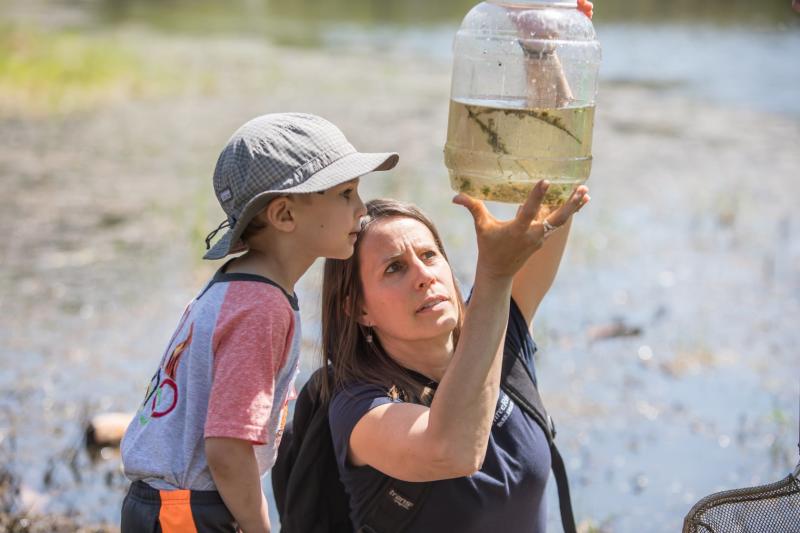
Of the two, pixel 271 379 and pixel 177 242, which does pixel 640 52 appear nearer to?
pixel 177 242

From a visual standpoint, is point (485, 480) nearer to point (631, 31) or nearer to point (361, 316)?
point (361, 316)

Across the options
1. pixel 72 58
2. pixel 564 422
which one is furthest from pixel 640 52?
pixel 564 422

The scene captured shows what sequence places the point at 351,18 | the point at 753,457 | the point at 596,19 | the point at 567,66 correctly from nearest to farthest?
1. the point at 567,66
2. the point at 753,457
3. the point at 596,19
4. the point at 351,18

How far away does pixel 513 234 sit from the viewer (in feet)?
7.35

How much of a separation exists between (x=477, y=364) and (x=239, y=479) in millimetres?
627

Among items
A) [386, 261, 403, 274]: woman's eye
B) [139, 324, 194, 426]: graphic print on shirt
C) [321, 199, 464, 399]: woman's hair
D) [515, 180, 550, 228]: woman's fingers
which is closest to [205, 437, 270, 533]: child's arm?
[139, 324, 194, 426]: graphic print on shirt

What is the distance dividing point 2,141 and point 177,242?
3814 mm

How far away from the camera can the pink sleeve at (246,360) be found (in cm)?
250

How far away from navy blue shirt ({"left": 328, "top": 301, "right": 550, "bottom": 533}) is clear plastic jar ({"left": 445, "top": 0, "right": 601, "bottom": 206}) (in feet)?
1.83

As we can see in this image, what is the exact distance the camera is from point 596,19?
20.7 meters

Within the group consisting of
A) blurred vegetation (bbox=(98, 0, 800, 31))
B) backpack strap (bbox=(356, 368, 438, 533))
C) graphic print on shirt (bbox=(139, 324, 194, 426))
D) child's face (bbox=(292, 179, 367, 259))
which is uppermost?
child's face (bbox=(292, 179, 367, 259))

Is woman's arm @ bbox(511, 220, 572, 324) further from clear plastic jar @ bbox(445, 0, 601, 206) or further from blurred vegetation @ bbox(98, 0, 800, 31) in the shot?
blurred vegetation @ bbox(98, 0, 800, 31)

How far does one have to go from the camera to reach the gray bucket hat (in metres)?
2.61

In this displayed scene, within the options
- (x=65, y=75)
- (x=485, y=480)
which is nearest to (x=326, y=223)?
(x=485, y=480)
